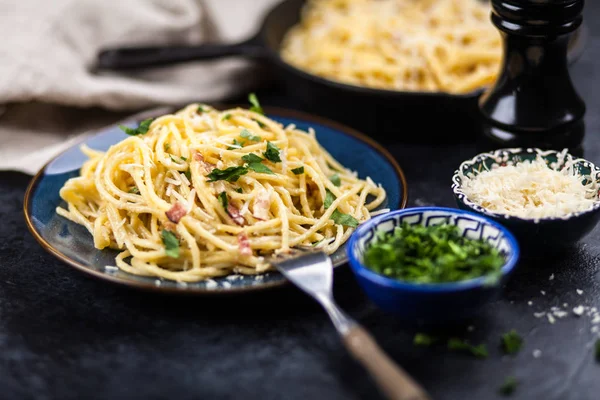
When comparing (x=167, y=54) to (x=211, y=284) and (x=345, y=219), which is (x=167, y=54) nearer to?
(x=345, y=219)

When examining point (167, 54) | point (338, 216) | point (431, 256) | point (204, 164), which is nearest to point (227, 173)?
point (204, 164)

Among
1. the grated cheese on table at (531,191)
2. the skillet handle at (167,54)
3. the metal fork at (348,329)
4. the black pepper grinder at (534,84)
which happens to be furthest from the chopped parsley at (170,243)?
the skillet handle at (167,54)

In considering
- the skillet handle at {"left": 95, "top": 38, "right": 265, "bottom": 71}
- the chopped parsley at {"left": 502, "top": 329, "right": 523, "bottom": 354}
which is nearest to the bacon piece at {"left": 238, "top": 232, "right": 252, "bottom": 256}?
the chopped parsley at {"left": 502, "top": 329, "right": 523, "bottom": 354}

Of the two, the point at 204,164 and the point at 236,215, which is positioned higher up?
the point at 204,164

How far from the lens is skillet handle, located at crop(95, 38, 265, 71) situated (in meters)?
4.16

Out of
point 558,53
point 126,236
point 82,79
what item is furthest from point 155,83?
point 558,53

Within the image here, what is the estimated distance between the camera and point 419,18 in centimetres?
450

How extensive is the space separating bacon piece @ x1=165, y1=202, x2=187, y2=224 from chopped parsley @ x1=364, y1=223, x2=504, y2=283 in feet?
2.27

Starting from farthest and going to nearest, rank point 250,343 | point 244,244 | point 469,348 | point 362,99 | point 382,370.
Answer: point 362,99
point 244,244
point 250,343
point 469,348
point 382,370

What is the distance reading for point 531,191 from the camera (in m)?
2.67

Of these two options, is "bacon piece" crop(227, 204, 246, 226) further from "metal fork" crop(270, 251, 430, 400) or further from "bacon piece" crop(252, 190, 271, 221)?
"metal fork" crop(270, 251, 430, 400)

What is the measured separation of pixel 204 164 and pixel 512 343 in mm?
1277

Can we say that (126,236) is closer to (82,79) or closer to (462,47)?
(82,79)

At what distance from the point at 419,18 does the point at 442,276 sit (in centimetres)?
268
